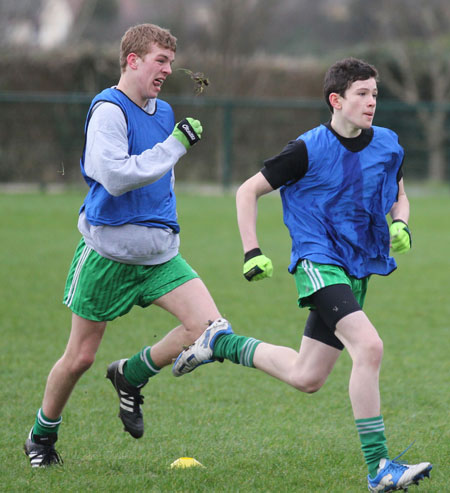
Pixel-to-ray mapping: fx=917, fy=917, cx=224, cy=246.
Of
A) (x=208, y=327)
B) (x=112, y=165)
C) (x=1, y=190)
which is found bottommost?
(x=1, y=190)

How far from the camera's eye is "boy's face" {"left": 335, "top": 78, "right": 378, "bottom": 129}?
434cm

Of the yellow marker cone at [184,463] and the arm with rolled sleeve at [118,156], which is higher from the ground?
the arm with rolled sleeve at [118,156]

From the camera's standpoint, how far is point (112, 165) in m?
4.16

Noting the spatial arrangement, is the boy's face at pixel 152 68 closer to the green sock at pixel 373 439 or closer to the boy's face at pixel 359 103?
the boy's face at pixel 359 103

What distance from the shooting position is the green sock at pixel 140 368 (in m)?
4.80

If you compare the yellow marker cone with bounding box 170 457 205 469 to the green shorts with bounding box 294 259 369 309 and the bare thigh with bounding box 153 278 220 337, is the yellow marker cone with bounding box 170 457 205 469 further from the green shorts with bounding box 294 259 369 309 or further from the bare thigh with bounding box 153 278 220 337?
the green shorts with bounding box 294 259 369 309

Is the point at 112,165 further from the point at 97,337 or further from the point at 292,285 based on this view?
the point at 292,285

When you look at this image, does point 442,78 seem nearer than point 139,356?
No

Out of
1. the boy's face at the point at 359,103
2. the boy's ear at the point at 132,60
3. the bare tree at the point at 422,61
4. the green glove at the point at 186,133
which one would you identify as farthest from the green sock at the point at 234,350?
the bare tree at the point at 422,61

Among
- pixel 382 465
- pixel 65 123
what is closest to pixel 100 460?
pixel 382 465

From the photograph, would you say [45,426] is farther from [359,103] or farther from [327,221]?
[359,103]

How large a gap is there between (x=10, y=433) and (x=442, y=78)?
74.3 ft

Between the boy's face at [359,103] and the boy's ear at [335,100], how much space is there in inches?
0.9

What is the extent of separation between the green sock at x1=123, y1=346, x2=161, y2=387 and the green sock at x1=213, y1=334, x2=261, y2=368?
1.64ft
